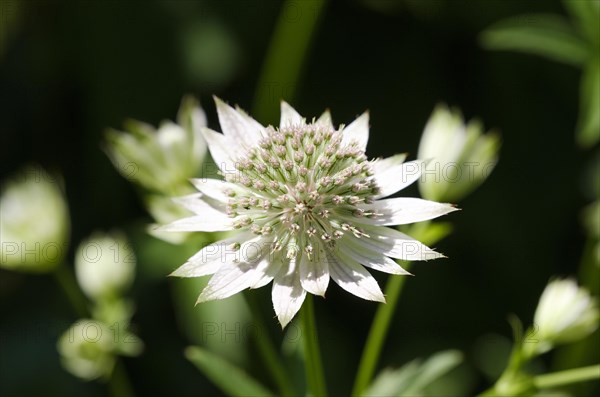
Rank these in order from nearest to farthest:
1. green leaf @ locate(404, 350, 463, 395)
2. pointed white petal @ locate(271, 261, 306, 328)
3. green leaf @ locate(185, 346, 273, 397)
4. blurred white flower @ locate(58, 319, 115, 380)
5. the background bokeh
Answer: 1. pointed white petal @ locate(271, 261, 306, 328)
2. green leaf @ locate(185, 346, 273, 397)
3. green leaf @ locate(404, 350, 463, 395)
4. blurred white flower @ locate(58, 319, 115, 380)
5. the background bokeh

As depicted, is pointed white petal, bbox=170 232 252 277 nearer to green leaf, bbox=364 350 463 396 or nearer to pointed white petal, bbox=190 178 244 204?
pointed white petal, bbox=190 178 244 204

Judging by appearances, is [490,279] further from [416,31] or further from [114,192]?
[114,192]

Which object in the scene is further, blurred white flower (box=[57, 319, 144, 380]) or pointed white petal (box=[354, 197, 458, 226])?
blurred white flower (box=[57, 319, 144, 380])

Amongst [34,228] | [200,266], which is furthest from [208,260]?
[34,228]

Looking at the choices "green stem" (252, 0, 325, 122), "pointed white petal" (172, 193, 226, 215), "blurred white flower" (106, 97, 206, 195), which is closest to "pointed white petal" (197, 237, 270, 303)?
"pointed white petal" (172, 193, 226, 215)

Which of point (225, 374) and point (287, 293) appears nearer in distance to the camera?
point (287, 293)

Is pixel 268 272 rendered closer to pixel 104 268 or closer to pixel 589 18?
pixel 104 268

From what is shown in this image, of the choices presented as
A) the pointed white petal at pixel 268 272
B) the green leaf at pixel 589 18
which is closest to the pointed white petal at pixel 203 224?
the pointed white petal at pixel 268 272
